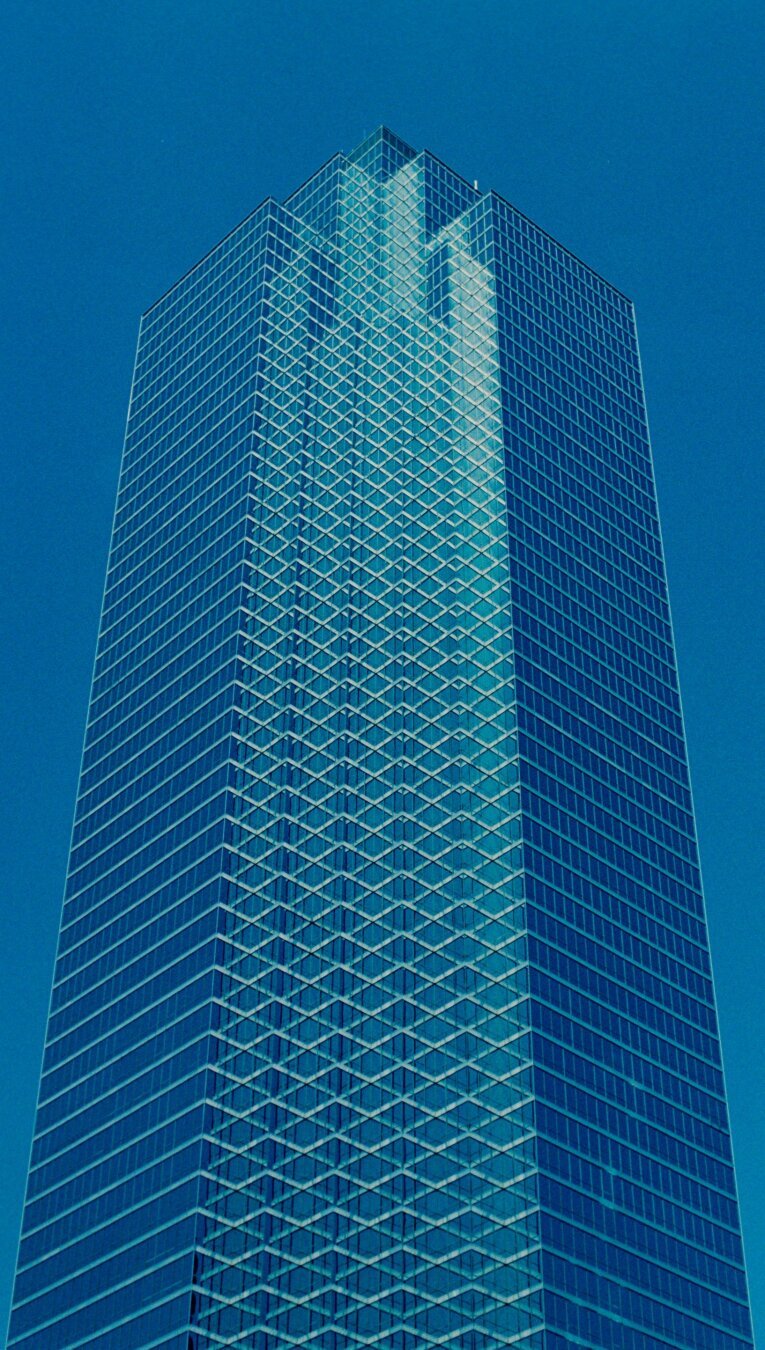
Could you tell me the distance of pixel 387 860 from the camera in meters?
141

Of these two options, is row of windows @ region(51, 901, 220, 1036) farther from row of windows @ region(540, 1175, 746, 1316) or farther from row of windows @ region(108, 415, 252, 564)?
row of windows @ region(108, 415, 252, 564)

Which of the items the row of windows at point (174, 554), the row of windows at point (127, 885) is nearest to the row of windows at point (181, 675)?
the row of windows at point (174, 554)

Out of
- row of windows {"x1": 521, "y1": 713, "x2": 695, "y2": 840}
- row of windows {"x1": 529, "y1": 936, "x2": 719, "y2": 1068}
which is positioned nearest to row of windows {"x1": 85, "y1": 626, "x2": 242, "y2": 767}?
row of windows {"x1": 521, "y1": 713, "x2": 695, "y2": 840}

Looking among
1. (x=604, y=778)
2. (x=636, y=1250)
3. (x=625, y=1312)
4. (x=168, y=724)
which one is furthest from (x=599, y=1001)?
(x=168, y=724)

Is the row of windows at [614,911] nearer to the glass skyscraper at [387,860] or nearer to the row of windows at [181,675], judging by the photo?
the glass skyscraper at [387,860]

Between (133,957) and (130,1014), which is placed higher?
(133,957)

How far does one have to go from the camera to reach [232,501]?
545 ft

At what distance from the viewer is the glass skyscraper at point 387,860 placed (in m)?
122

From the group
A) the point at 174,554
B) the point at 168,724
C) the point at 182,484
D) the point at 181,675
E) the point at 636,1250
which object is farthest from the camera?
the point at 182,484

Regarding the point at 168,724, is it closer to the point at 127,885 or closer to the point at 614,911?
the point at 127,885

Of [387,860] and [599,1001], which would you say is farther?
[387,860]

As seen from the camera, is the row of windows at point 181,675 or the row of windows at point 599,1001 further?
the row of windows at point 181,675

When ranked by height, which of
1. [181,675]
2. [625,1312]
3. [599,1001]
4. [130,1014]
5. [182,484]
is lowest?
[625,1312]

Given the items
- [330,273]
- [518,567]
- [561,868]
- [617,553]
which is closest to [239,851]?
[561,868]
